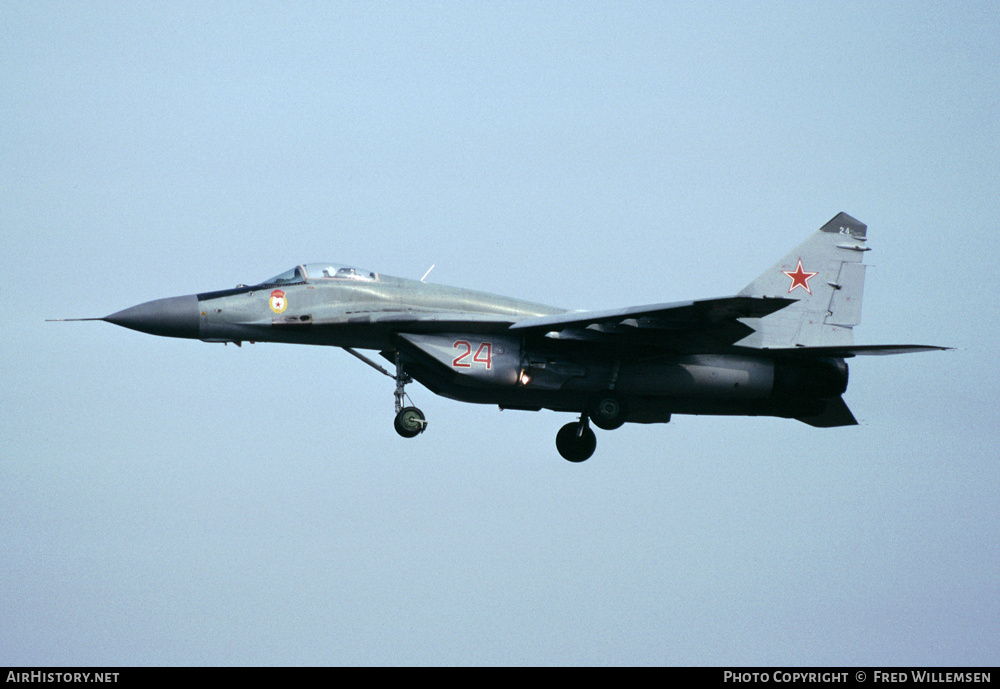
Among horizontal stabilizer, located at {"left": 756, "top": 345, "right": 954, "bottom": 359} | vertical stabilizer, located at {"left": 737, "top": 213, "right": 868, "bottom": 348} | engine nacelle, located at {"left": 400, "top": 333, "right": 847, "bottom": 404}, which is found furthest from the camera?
vertical stabilizer, located at {"left": 737, "top": 213, "right": 868, "bottom": 348}

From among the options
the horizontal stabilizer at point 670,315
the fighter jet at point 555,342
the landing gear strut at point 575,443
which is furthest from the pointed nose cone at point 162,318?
the landing gear strut at point 575,443

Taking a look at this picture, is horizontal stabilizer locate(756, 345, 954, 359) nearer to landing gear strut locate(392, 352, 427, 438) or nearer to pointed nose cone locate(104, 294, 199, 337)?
landing gear strut locate(392, 352, 427, 438)

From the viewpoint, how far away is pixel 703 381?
24359mm

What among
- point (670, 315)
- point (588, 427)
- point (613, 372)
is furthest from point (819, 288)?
point (588, 427)

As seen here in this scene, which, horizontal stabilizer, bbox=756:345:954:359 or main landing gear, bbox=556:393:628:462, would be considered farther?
horizontal stabilizer, bbox=756:345:954:359

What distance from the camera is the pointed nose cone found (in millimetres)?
22922

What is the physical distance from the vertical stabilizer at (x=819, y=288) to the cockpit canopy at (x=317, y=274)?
7.28m

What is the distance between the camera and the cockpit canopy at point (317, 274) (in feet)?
77.3

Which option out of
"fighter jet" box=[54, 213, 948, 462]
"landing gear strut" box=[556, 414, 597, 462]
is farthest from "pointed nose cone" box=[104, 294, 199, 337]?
"landing gear strut" box=[556, 414, 597, 462]

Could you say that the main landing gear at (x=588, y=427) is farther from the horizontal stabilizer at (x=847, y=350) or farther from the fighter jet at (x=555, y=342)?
the horizontal stabilizer at (x=847, y=350)

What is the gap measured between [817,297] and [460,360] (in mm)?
7086

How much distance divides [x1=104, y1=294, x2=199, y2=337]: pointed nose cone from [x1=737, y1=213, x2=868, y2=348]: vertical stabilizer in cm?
1002
